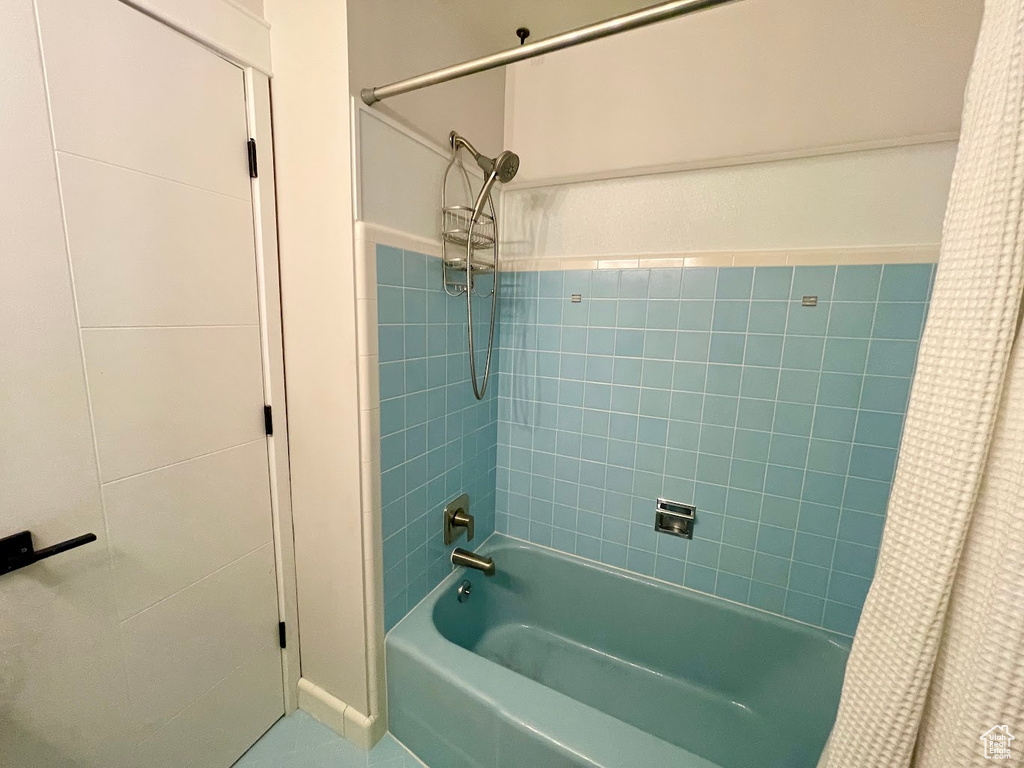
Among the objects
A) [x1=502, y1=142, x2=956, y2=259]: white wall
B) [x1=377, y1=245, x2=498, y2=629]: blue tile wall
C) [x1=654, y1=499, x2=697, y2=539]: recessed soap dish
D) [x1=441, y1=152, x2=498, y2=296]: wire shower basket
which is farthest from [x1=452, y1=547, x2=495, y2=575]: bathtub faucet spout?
[x1=502, y1=142, x2=956, y2=259]: white wall

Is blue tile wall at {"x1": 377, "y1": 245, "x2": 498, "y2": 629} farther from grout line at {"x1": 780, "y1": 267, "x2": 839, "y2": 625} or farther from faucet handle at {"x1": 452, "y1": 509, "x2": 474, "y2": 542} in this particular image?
grout line at {"x1": 780, "y1": 267, "x2": 839, "y2": 625}

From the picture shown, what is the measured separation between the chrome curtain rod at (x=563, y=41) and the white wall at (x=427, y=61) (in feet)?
0.28

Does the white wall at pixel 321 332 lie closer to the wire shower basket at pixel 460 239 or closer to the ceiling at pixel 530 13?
the wire shower basket at pixel 460 239

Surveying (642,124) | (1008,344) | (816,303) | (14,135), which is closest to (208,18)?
(14,135)

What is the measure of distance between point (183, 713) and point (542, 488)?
132 centimetres

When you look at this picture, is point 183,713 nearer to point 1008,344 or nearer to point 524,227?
point 1008,344

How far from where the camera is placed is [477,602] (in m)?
1.67

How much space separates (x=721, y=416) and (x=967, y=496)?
1.03m

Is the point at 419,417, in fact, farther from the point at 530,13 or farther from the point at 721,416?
the point at 530,13

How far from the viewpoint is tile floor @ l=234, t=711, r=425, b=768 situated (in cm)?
121

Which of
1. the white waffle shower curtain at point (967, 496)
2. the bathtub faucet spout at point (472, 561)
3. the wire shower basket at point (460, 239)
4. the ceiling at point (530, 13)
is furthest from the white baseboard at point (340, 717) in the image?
the ceiling at point (530, 13)

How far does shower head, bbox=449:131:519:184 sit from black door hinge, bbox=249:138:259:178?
580 millimetres

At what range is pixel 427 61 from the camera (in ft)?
4.01

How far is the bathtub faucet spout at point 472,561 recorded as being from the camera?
4.97ft
